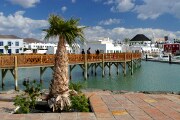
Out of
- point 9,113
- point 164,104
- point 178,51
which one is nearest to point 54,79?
point 9,113

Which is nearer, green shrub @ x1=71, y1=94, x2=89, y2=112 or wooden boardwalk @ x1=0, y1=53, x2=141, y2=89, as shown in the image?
green shrub @ x1=71, y1=94, x2=89, y2=112

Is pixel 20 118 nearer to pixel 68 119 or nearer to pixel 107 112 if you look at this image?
pixel 68 119

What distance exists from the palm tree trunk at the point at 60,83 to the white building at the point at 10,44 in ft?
243

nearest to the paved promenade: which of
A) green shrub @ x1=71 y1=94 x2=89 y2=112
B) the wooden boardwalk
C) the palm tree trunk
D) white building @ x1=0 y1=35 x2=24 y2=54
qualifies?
green shrub @ x1=71 y1=94 x2=89 y2=112

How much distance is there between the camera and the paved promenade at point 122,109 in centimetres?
916

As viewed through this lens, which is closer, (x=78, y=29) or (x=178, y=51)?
(x=78, y=29)

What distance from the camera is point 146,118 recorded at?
356 inches

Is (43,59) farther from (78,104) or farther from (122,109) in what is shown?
(122,109)

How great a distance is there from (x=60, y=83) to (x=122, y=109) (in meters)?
2.11

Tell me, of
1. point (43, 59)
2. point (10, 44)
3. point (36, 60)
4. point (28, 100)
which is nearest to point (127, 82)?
point (43, 59)

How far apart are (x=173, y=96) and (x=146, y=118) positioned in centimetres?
459

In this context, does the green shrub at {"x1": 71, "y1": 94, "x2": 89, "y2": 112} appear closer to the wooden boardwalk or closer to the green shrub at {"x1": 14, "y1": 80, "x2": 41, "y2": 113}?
the green shrub at {"x1": 14, "y1": 80, "x2": 41, "y2": 113}

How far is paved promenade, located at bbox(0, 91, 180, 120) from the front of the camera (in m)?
9.16

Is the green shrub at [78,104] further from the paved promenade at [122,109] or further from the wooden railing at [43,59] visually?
the wooden railing at [43,59]
